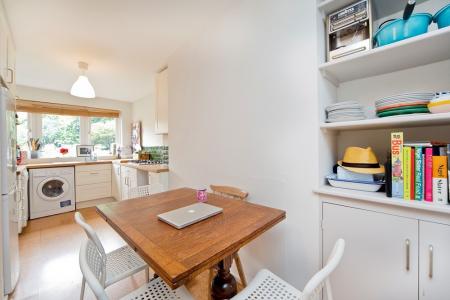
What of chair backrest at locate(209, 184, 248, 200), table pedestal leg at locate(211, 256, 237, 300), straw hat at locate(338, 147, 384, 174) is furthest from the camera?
chair backrest at locate(209, 184, 248, 200)

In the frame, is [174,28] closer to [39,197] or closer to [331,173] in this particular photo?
[331,173]

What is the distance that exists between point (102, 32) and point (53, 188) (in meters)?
2.94

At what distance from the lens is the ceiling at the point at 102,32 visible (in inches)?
63.5

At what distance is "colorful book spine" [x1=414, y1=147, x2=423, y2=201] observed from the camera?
896 mm

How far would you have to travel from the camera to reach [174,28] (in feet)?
6.34

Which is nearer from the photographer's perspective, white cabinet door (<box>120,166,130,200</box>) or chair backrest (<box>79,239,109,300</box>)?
chair backrest (<box>79,239,109,300</box>)

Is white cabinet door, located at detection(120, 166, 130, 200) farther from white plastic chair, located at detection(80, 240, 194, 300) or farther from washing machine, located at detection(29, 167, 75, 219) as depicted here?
white plastic chair, located at detection(80, 240, 194, 300)

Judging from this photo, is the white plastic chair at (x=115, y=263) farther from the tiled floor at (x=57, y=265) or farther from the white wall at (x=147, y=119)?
the white wall at (x=147, y=119)

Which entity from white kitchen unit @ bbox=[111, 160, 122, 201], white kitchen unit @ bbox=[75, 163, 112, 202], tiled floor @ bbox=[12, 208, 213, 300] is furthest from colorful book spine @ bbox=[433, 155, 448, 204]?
white kitchen unit @ bbox=[75, 163, 112, 202]

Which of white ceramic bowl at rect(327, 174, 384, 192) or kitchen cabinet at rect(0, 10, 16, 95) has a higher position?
kitchen cabinet at rect(0, 10, 16, 95)

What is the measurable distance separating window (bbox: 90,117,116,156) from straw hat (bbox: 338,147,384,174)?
4.82m

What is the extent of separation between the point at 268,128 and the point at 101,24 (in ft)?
6.09

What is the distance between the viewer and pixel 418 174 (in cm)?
90

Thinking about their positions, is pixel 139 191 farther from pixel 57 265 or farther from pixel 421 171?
pixel 421 171
